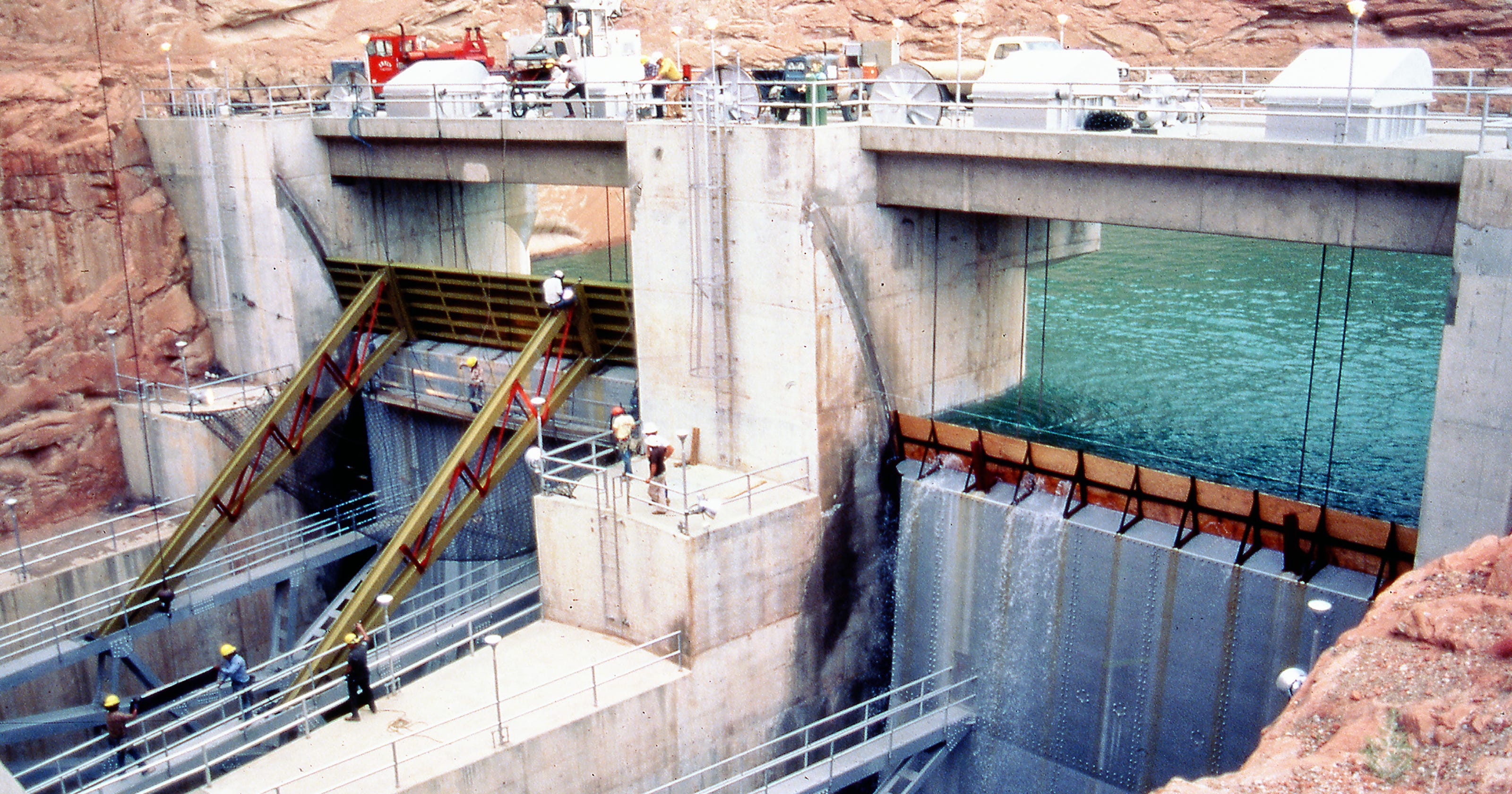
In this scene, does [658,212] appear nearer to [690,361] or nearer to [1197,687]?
[690,361]

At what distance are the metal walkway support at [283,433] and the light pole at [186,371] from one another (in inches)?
64.2

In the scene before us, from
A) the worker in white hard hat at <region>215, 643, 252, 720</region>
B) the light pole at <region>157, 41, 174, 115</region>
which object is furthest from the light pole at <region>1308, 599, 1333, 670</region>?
the light pole at <region>157, 41, 174, 115</region>

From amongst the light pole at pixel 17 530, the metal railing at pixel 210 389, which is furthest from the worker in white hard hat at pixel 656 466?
the metal railing at pixel 210 389

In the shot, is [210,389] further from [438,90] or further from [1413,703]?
[1413,703]

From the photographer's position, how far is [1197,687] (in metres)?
17.2

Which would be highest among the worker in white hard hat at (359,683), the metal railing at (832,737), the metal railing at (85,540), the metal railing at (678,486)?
the metal railing at (678,486)

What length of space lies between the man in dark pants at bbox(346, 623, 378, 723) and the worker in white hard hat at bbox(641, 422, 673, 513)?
14.3ft

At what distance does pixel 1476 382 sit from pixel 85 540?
80.6 feet

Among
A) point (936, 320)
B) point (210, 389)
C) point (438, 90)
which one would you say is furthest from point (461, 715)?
point (438, 90)

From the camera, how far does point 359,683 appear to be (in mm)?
17219

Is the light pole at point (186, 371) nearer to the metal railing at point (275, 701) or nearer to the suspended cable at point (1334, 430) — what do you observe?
the metal railing at point (275, 701)

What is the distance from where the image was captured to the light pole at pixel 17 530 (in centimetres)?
2317

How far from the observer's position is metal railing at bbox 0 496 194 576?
24.5m

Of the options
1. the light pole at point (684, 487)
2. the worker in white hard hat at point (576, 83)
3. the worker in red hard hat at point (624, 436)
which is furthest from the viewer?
the worker in white hard hat at point (576, 83)
